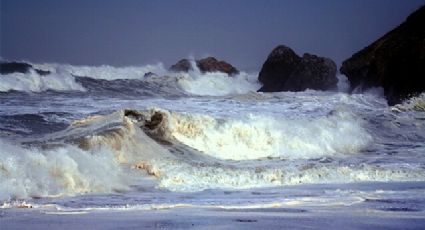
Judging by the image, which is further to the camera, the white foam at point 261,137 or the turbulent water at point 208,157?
the white foam at point 261,137

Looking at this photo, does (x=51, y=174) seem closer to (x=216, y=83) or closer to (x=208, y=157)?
(x=208, y=157)

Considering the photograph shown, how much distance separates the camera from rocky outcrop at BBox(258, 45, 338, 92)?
4744 centimetres

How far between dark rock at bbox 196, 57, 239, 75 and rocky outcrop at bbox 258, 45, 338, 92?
6650 mm

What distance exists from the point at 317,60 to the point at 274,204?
44170mm

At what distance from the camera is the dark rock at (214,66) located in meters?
56.8

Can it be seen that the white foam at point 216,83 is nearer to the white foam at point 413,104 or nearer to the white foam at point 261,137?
the white foam at point 413,104

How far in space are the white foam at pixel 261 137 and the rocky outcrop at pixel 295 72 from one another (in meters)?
29.6

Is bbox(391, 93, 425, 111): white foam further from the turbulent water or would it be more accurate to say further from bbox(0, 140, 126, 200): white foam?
bbox(0, 140, 126, 200): white foam

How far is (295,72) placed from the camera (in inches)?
1884

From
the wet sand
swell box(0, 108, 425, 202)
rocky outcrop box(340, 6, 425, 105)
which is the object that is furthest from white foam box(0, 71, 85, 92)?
the wet sand

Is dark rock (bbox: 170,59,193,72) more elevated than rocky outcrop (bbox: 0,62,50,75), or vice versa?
dark rock (bbox: 170,59,193,72)

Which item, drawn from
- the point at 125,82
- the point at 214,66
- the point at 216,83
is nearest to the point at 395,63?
the point at 125,82

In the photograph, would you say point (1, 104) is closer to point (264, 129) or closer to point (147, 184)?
point (264, 129)

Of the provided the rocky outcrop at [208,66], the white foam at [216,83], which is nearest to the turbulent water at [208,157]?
the white foam at [216,83]
